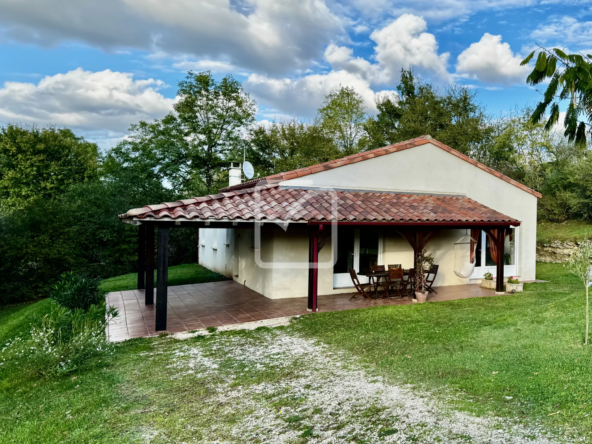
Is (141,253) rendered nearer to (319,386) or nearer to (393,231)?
(393,231)

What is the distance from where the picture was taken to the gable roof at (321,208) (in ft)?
26.1

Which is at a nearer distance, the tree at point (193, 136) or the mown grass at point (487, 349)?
the mown grass at point (487, 349)

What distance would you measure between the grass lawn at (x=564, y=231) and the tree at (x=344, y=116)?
17.7 meters

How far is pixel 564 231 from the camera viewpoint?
1898cm

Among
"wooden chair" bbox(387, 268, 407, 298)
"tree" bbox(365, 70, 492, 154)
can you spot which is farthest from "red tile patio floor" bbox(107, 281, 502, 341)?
"tree" bbox(365, 70, 492, 154)

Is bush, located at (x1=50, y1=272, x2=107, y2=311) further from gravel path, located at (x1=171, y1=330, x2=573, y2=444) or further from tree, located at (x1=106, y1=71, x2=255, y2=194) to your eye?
tree, located at (x1=106, y1=71, x2=255, y2=194)

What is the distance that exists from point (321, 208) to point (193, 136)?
22.0m

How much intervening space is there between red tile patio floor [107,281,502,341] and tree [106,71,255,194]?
54.3ft

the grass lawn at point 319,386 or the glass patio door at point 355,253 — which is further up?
the glass patio door at point 355,253

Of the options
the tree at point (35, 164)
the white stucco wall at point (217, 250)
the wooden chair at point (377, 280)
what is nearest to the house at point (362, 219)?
the white stucco wall at point (217, 250)

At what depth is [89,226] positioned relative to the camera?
→ 61.3 feet

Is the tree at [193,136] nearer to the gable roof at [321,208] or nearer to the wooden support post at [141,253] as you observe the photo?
the wooden support post at [141,253]

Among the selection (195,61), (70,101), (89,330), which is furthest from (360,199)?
(70,101)

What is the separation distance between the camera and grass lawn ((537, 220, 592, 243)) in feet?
58.3
